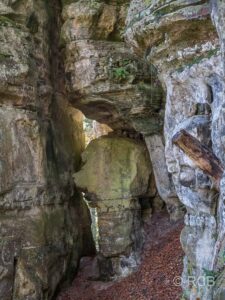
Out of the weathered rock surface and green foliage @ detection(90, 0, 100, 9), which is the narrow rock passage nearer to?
the weathered rock surface

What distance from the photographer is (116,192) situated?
441 inches

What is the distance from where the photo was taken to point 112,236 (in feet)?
35.8

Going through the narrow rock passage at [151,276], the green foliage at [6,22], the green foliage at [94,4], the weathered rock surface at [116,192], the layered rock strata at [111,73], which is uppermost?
the green foliage at [94,4]

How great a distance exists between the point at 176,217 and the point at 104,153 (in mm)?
2567

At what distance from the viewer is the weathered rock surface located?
10.8 m

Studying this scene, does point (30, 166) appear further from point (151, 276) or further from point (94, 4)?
point (94, 4)

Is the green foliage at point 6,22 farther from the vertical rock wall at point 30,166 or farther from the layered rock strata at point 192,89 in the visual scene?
the layered rock strata at point 192,89

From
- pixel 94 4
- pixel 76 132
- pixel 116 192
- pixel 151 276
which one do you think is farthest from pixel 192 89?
pixel 76 132

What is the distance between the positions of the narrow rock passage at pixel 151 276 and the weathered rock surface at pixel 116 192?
40 cm

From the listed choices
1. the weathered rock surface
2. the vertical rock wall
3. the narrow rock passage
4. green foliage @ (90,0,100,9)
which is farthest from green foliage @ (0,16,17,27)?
the narrow rock passage

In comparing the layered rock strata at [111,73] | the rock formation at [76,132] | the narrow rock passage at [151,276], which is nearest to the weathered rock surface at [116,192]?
the rock formation at [76,132]

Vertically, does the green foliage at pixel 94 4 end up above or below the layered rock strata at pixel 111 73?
above

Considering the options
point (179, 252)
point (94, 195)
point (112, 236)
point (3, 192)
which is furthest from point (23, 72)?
point (179, 252)

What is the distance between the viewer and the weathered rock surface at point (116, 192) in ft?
35.6
